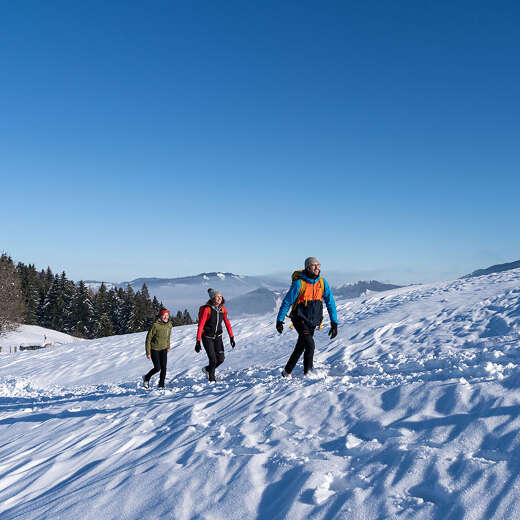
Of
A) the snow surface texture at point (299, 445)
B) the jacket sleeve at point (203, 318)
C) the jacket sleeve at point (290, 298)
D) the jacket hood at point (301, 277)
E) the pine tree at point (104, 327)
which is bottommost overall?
the pine tree at point (104, 327)

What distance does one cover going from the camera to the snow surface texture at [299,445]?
120 inches

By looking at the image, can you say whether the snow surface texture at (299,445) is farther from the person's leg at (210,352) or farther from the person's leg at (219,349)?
the person's leg at (219,349)

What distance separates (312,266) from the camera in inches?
263

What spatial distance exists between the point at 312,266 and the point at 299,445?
3201mm

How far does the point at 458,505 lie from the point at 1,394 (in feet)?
43.7

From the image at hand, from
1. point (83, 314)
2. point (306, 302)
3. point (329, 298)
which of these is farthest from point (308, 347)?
point (83, 314)

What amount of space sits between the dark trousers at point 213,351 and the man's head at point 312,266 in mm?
3243

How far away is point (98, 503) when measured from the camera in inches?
141

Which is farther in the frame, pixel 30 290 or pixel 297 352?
pixel 30 290

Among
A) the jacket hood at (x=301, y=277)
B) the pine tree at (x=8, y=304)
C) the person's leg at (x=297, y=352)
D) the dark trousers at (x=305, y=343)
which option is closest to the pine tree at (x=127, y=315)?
the pine tree at (x=8, y=304)

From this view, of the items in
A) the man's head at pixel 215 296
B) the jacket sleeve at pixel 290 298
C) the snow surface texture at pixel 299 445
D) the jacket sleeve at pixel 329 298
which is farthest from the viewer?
the man's head at pixel 215 296

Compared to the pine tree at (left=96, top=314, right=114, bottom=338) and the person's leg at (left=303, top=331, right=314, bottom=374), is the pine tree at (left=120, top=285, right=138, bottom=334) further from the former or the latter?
the person's leg at (left=303, top=331, right=314, bottom=374)

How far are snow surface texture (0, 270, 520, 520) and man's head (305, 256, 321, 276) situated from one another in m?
1.82

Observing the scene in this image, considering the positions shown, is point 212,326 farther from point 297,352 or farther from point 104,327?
point 104,327
